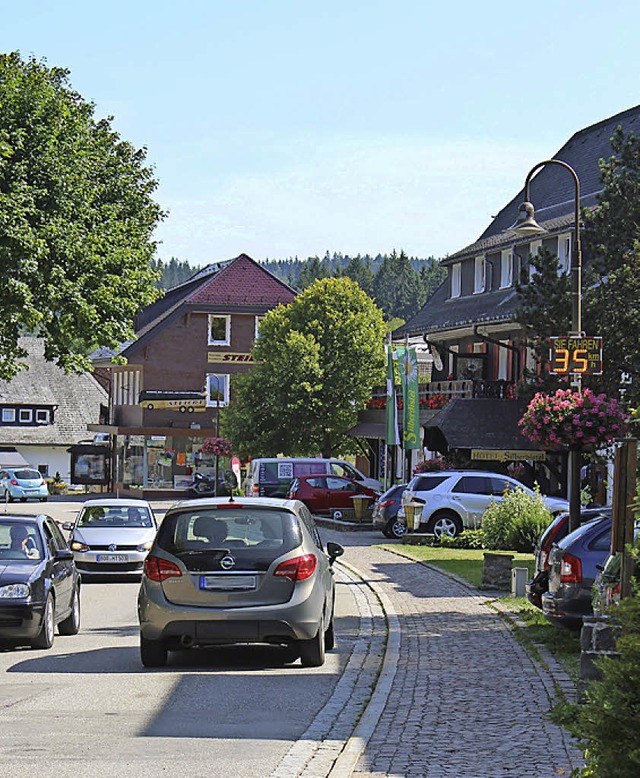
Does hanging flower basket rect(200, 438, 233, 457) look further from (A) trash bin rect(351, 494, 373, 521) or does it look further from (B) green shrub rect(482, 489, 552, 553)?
(B) green shrub rect(482, 489, 552, 553)

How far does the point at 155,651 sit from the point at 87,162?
1968 cm

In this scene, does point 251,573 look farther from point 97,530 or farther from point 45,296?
point 45,296

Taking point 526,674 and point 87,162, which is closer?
point 526,674

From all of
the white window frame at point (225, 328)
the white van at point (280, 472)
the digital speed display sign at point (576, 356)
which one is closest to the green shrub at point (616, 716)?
the digital speed display sign at point (576, 356)

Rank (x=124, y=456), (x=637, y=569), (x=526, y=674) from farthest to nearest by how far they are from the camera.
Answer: (x=124, y=456), (x=526, y=674), (x=637, y=569)

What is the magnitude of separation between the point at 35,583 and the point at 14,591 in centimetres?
29

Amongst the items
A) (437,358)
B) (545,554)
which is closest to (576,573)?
(545,554)

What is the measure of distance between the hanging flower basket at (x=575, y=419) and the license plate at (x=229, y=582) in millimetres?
9628

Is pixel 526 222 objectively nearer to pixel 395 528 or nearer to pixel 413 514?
pixel 413 514

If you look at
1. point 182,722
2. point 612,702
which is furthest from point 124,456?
point 612,702

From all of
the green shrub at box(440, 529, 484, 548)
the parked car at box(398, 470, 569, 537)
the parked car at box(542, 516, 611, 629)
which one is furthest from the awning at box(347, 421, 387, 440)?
the parked car at box(542, 516, 611, 629)

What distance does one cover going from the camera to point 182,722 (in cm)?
974

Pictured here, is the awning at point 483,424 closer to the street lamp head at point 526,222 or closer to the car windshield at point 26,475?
the street lamp head at point 526,222

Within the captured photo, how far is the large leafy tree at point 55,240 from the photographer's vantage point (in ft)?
89.3
